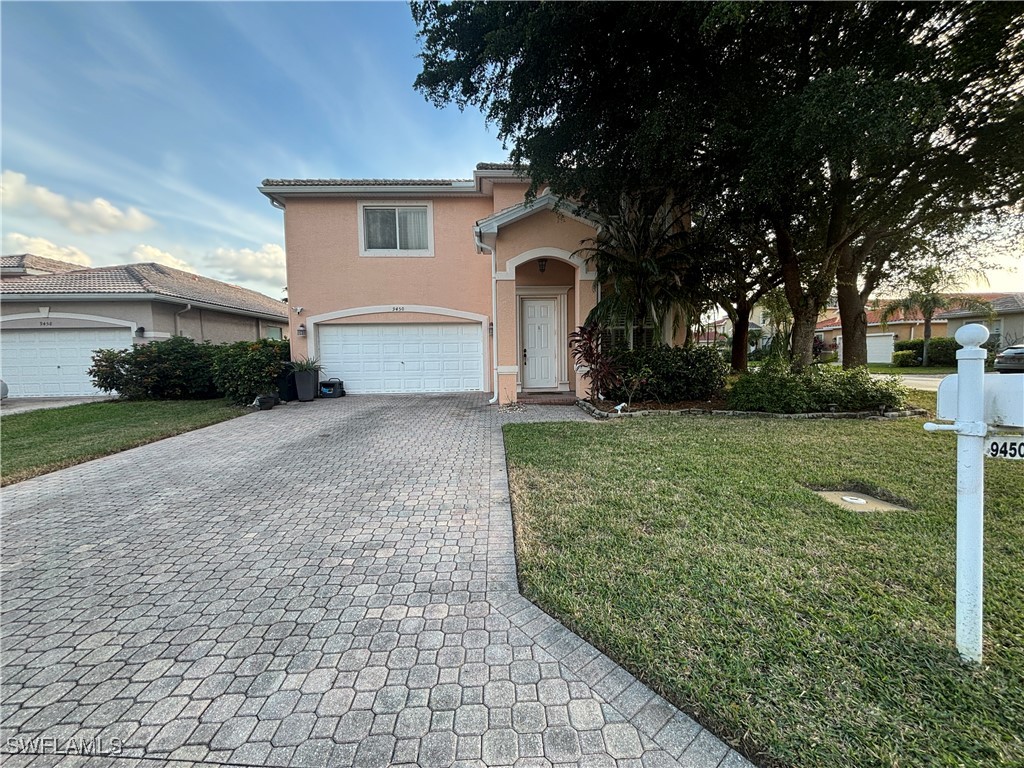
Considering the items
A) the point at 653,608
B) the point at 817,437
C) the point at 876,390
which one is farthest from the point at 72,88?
the point at 876,390

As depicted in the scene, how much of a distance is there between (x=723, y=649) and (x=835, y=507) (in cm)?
258

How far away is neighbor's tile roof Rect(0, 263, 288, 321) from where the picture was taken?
13133mm

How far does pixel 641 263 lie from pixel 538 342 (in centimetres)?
397

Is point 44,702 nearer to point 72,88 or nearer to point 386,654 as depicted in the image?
point 386,654

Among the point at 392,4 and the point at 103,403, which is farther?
the point at 103,403

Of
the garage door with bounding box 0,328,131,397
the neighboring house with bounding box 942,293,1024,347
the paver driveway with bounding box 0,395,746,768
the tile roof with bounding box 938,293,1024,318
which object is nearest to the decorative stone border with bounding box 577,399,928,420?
the paver driveway with bounding box 0,395,746,768

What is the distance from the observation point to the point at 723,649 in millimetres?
2070

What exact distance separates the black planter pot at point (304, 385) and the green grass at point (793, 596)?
8.84m

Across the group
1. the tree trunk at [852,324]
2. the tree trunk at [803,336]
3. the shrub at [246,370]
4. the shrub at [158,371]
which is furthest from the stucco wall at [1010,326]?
the shrub at [158,371]

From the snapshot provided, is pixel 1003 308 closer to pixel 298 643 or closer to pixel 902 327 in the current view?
pixel 902 327

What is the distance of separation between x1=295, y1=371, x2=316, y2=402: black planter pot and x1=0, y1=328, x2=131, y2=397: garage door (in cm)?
706

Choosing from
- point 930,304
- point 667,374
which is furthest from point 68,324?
point 930,304

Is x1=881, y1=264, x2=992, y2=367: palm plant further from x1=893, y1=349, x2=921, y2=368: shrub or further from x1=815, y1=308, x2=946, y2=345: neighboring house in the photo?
x1=815, y1=308, x2=946, y2=345: neighboring house

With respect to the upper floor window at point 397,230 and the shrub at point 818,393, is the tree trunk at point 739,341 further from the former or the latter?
the upper floor window at point 397,230
